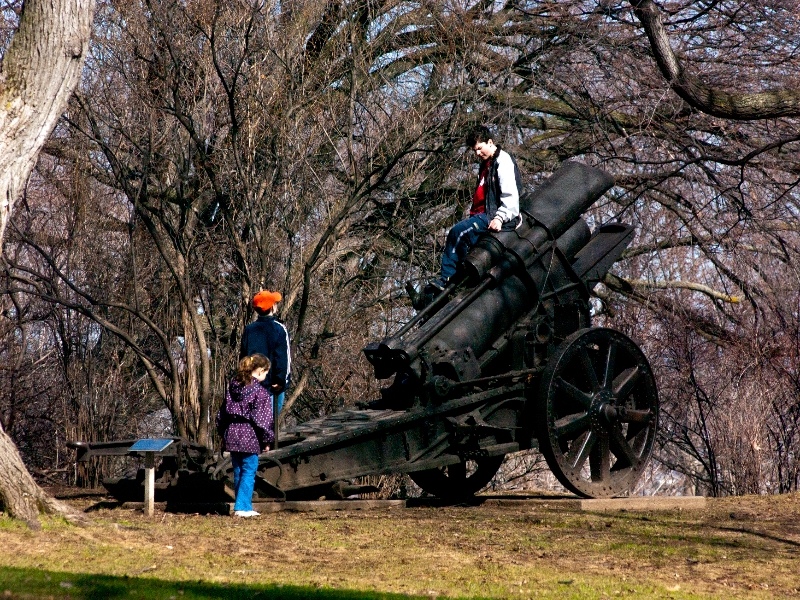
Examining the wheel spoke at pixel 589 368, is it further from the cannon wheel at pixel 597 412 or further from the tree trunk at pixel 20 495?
the tree trunk at pixel 20 495

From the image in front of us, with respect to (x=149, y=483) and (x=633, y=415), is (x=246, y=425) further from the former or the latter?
(x=633, y=415)

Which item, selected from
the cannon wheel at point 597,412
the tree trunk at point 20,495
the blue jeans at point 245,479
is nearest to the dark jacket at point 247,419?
the blue jeans at point 245,479

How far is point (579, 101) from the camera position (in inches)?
529

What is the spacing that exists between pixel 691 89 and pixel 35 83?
286 inches

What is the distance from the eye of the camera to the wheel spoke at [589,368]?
8695mm

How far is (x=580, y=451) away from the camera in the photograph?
339 inches

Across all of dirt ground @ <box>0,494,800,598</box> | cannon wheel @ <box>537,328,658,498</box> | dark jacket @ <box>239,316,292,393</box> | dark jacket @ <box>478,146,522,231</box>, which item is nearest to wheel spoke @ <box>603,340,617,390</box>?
cannon wheel @ <box>537,328,658,498</box>

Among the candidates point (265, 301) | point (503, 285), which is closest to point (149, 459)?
point (265, 301)

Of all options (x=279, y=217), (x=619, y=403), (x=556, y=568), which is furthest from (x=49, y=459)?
(x=556, y=568)

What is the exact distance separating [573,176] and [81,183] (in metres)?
5.49

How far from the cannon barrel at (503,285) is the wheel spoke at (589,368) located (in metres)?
0.51

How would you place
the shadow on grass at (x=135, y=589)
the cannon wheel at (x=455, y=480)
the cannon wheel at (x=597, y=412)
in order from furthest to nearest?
the cannon wheel at (x=455, y=480) → the cannon wheel at (x=597, y=412) → the shadow on grass at (x=135, y=589)

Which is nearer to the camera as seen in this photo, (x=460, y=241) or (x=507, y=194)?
(x=507, y=194)

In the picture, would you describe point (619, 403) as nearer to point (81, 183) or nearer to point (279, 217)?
point (279, 217)
